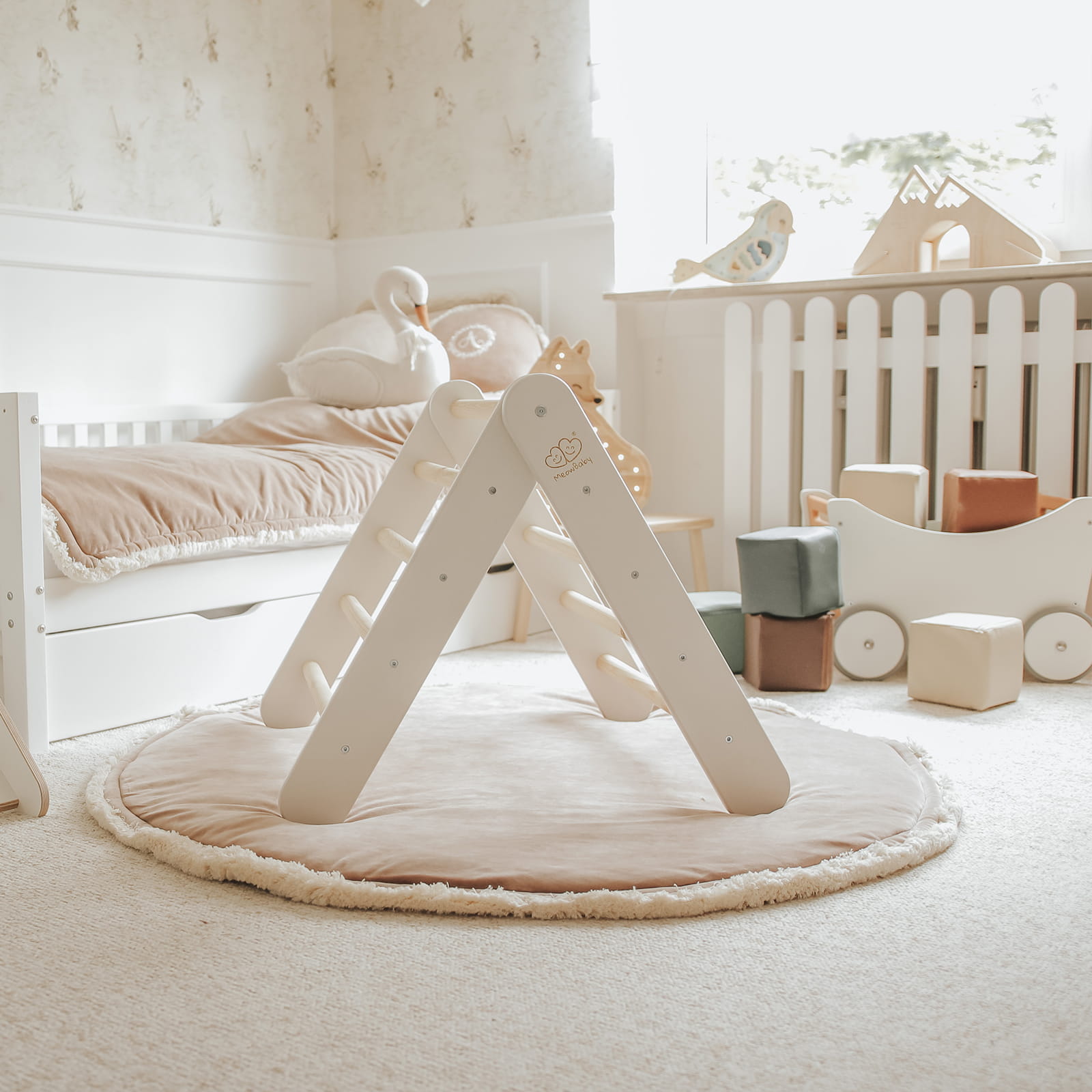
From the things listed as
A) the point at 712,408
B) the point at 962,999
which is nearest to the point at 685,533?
the point at 712,408

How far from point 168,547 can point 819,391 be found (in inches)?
58.4

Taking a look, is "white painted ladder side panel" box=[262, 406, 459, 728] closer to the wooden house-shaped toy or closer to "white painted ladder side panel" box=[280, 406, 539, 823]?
"white painted ladder side panel" box=[280, 406, 539, 823]

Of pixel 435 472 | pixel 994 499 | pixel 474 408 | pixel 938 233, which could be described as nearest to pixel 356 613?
pixel 435 472

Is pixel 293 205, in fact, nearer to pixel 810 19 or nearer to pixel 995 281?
pixel 810 19

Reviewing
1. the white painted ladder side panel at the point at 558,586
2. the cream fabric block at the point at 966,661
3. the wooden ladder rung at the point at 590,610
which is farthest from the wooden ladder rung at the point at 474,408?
the cream fabric block at the point at 966,661

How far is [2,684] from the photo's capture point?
1.74 metres

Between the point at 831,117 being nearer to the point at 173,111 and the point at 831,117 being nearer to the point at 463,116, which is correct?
the point at 463,116

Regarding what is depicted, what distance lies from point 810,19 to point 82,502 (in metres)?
2.08

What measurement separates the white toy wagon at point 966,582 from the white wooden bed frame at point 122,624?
1.00 m

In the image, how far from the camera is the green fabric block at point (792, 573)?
2051mm

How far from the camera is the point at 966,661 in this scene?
1.97 m

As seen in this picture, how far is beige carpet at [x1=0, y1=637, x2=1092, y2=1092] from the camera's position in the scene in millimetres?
898

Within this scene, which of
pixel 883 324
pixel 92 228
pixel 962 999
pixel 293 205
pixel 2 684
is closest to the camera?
pixel 962 999

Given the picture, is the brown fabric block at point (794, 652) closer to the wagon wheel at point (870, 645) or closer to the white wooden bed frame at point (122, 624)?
the wagon wheel at point (870, 645)
